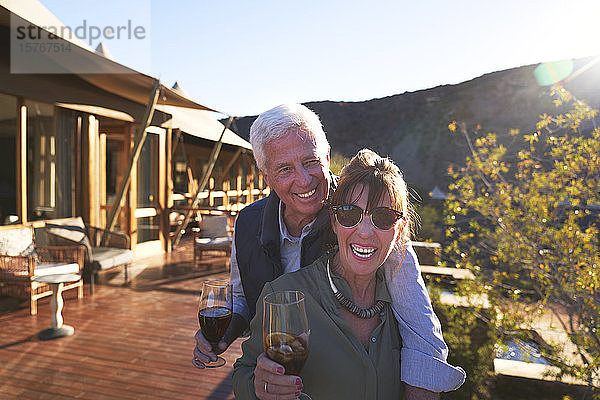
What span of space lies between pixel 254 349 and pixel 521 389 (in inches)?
101

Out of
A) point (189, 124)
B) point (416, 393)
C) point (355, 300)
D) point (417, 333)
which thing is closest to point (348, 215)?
point (355, 300)

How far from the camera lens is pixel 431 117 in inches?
1590

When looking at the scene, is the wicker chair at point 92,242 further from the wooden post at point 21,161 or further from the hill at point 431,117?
the hill at point 431,117

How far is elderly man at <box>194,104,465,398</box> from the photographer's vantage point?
107cm

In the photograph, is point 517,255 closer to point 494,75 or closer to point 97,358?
point 97,358

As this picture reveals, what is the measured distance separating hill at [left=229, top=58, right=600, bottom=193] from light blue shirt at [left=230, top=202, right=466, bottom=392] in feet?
110

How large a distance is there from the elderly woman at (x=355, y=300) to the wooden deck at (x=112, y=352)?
2.18 m

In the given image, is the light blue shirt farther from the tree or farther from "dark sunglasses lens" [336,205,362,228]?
the tree

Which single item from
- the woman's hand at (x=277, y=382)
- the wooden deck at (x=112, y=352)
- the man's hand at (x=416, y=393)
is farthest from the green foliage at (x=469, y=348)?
the woman's hand at (x=277, y=382)

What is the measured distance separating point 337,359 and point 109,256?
5267 mm

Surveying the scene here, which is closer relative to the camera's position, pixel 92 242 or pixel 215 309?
pixel 215 309

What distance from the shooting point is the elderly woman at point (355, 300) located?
3.43 feet

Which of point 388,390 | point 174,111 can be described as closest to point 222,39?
point 174,111

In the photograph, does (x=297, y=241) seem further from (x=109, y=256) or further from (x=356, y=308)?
(x=109, y=256)
